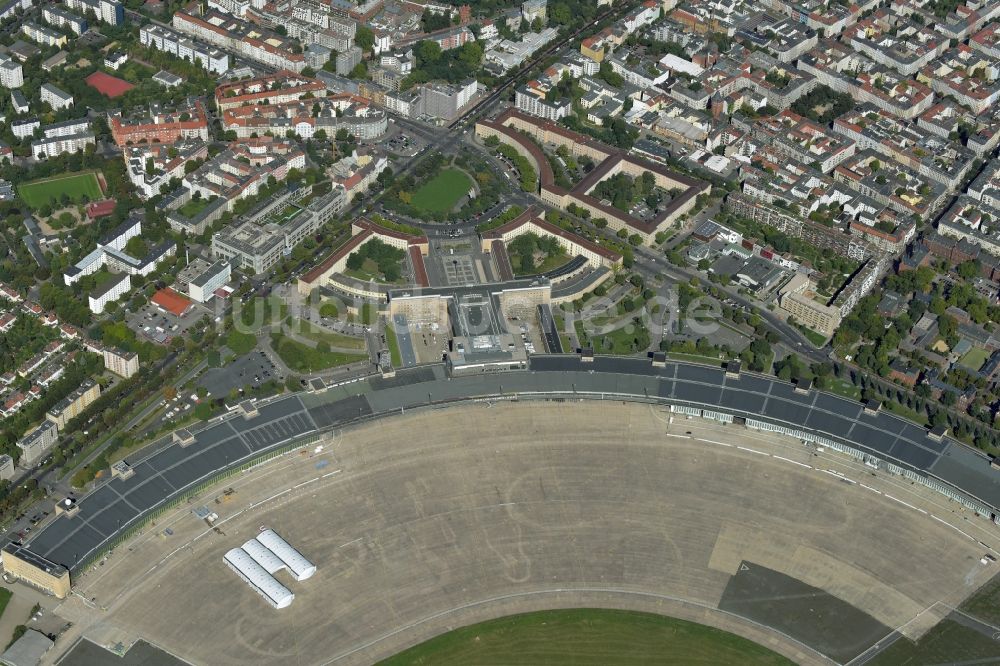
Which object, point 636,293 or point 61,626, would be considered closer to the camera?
point 61,626

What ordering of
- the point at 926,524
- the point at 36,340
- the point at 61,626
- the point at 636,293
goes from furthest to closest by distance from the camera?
the point at 636,293 < the point at 36,340 < the point at 926,524 < the point at 61,626

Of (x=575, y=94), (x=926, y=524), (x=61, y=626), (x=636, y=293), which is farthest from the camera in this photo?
(x=575, y=94)

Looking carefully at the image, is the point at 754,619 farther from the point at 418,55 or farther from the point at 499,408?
the point at 418,55

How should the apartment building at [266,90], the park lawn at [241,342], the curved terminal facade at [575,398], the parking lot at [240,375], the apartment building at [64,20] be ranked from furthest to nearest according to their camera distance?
the apartment building at [64,20] < the apartment building at [266,90] < the park lawn at [241,342] < the parking lot at [240,375] < the curved terminal facade at [575,398]

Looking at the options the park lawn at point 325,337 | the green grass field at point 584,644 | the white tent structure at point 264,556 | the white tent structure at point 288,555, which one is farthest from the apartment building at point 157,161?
the green grass field at point 584,644

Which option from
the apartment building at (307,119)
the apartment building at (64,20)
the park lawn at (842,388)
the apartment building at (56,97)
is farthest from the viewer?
the apartment building at (64,20)

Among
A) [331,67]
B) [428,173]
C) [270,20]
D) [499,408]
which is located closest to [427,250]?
[428,173]

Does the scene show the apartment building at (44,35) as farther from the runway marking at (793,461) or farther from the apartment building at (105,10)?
the runway marking at (793,461)
